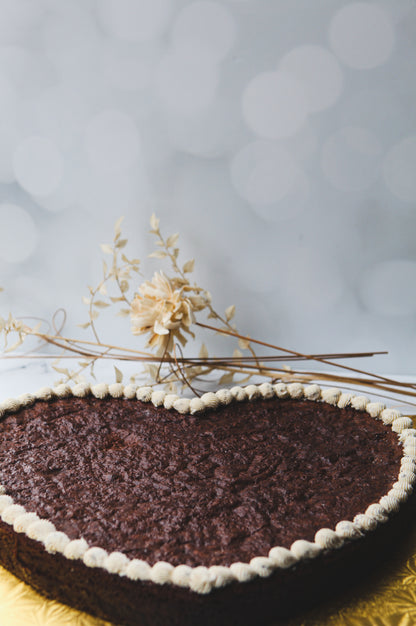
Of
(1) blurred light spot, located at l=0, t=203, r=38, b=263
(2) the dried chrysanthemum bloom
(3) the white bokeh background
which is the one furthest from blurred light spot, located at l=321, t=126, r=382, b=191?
(1) blurred light spot, located at l=0, t=203, r=38, b=263

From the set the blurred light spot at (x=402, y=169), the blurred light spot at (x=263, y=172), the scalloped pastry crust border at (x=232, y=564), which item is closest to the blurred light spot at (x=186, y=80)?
the blurred light spot at (x=263, y=172)

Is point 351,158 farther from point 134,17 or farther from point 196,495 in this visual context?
point 196,495

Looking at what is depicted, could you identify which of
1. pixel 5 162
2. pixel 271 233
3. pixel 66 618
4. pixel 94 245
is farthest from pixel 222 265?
pixel 66 618

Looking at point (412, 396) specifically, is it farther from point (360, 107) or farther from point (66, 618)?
point (66, 618)

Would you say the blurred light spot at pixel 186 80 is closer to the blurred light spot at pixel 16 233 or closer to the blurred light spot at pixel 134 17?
the blurred light spot at pixel 134 17

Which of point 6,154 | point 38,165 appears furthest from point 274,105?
point 6,154

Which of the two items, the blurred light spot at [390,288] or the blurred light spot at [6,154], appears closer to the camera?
the blurred light spot at [390,288]

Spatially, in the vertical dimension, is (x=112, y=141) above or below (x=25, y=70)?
below
